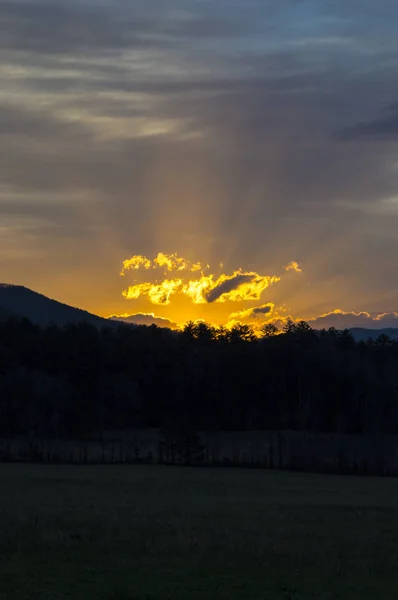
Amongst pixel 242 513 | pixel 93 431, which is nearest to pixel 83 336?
pixel 93 431

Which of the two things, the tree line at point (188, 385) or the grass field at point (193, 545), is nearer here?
the grass field at point (193, 545)

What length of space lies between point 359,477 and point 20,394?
50.9 m

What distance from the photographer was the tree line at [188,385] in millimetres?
114500

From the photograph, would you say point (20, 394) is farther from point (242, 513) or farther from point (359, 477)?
point (242, 513)

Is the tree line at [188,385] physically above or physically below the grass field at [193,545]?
above

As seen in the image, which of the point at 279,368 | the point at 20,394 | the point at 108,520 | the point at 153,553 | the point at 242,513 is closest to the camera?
the point at 153,553

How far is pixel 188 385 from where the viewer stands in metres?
123

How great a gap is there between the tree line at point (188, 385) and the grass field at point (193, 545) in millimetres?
64060

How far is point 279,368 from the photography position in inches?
4916

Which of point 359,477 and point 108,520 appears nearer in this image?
point 108,520

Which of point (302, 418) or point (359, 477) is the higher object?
point (302, 418)

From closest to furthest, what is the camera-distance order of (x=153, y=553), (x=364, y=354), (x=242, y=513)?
1. (x=153, y=553)
2. (x=242, y=513)
3. (x=364, y=354)

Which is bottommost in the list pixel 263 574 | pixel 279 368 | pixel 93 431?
pixel 263 574

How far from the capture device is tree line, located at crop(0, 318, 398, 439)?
11450 cm
